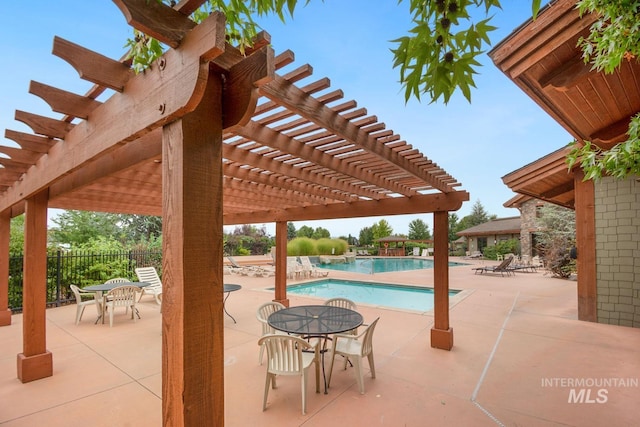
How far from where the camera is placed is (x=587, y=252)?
6.46 meters

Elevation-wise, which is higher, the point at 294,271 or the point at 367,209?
the point at 367,209

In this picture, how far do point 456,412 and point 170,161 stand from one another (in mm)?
3584

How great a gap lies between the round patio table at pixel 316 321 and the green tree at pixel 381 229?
32.4 m

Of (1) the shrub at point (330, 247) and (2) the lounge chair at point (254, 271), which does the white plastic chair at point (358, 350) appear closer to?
(2) the lounge chair at point (254, 271)

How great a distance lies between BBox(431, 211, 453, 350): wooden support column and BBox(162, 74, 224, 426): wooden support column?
4260 mm

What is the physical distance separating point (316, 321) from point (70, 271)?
28.8ft

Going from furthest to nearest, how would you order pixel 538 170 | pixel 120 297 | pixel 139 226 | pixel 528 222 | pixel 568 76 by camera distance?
pixel 139 226
pixel 528 222
pixel 538 170
pixel 120 297
pixel 568 76

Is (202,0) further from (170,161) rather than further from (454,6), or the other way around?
(454,6)

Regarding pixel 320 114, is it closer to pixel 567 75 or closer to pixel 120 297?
pixel 567 75

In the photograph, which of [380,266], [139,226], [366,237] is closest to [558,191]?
[380,266]

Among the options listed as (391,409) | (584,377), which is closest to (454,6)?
(391,409)

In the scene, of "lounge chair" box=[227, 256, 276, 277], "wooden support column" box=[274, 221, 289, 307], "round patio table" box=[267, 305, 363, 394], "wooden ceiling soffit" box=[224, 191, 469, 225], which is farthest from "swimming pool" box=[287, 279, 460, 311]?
"round patio table" box=[267, 305, 363, 394]

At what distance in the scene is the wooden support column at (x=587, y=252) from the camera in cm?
635

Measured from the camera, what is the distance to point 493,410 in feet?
10.3
